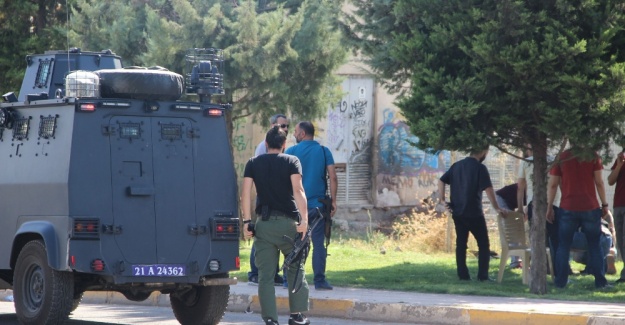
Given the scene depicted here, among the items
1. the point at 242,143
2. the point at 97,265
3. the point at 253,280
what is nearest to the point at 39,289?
the point at 97,265

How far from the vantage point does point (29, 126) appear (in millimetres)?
10070

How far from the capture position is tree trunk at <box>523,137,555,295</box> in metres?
12.6

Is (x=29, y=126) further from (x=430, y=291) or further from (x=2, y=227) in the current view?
(x=430, y=291)

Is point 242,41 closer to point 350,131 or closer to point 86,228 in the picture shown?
point 350,131

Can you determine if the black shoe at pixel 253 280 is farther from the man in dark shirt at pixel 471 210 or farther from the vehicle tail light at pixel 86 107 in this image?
the vehicle tail light at pixel 86 107

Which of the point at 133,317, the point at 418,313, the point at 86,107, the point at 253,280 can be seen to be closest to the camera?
the point at 86,107

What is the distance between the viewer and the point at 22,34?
743 inches

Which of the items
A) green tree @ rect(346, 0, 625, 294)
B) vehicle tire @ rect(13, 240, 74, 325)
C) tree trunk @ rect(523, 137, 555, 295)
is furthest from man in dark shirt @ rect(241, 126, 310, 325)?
tree trunk @ rect(523, 137, 555, 295)

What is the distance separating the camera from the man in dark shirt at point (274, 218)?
9.50 m

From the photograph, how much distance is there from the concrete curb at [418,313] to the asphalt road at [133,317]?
0.42ft

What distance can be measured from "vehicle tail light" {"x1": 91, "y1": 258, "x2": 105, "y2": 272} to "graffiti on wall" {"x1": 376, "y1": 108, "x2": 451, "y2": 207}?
15.5 metres

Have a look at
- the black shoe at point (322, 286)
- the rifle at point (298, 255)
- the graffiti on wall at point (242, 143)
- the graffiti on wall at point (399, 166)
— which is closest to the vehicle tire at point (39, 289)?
the rifle at point (298, 255)

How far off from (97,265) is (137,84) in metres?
1.69

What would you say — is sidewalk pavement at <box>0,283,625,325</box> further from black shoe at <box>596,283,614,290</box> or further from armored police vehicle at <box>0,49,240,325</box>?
armored police vehicle at <box>0,49,240,325</box>
